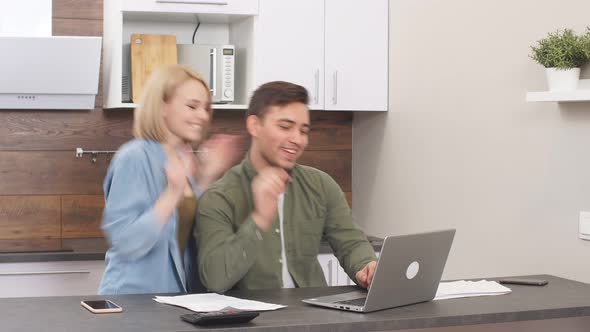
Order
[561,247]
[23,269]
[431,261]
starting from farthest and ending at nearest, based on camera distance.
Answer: [23,269]
[561,247]
[431,261]

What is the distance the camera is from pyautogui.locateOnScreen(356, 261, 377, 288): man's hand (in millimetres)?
2564

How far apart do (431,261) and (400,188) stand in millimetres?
1788

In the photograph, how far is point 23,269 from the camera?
3740mm

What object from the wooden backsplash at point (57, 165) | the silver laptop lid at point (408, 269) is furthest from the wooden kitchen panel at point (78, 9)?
the silver laptop lid at point (408, 269)

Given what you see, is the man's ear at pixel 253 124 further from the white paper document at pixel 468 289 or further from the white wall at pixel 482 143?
the white wall at pixel 482 143

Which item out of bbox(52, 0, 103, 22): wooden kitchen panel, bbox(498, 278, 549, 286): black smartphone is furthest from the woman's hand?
bbox(52, 0, 103, 22): wooden kitchen panel

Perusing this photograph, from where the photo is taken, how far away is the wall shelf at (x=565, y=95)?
2812mm

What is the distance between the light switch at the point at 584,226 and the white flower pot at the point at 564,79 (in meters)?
0.42

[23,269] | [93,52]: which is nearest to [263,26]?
[93,52]

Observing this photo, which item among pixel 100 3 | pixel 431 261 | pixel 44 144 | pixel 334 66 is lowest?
pixel 431 261

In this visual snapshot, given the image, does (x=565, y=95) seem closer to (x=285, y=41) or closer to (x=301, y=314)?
(x=301, y=314)

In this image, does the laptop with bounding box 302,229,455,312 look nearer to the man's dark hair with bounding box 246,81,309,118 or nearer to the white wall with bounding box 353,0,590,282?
the man's dark hair with bounding box 246,81,309,118

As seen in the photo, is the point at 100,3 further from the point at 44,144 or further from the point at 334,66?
the point at 334,66

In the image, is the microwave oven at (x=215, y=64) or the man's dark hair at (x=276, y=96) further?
the microwave oven at (x=215, y=64)
